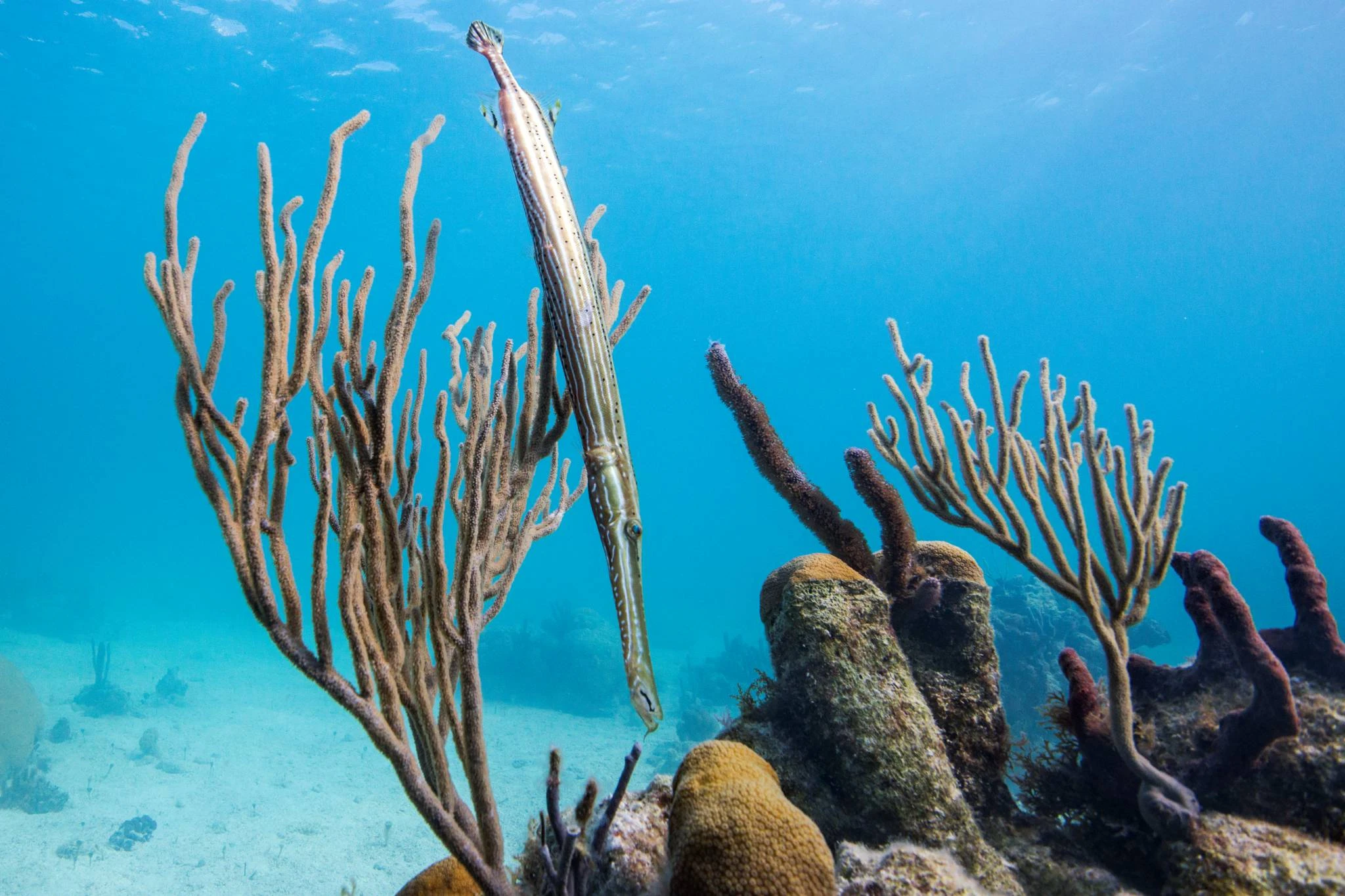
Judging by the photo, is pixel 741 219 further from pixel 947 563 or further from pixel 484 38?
pixel 484 38

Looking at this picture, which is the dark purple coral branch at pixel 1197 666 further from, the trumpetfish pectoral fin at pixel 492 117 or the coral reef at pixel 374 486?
the trumpetfish pectoral fin at pixel 492 117

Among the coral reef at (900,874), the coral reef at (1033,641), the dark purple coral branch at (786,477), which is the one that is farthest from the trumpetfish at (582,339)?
the coral reef at (1033,641)

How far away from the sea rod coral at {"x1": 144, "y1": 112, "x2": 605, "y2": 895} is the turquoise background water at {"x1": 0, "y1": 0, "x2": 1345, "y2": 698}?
2274mm

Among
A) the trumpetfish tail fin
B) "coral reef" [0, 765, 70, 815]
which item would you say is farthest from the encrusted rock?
"coral reef" [0, 765, 70, 815]

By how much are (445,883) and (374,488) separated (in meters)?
1.89

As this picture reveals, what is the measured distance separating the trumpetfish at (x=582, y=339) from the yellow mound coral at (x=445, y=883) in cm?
166

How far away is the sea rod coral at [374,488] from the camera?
2.16 meters

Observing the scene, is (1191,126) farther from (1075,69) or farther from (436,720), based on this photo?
(436,720)

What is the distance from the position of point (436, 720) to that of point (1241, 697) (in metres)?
4.25

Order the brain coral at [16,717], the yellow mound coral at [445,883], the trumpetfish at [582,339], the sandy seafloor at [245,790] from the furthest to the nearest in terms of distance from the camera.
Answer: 1. the brain coral at [16,717]
2. the sandy seafloor at [245,790]
3. the yellow mound coral at [445,883]
4. the trumpetfish at [582,339]

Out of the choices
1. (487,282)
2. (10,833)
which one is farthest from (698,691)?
(487,282)

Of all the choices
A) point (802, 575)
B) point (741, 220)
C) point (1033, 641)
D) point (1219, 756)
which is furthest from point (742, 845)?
point (741, 220)

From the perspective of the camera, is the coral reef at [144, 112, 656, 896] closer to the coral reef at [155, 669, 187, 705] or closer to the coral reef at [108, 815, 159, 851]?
the coral reef at [108, 815, 159, 851]

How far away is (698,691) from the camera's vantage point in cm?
2450
